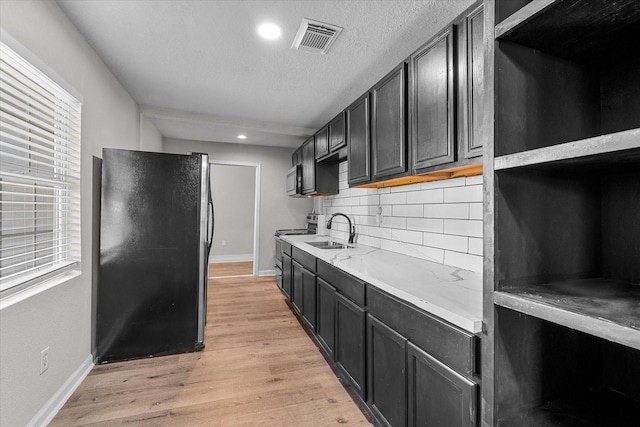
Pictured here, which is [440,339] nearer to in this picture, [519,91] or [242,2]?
[519,91]

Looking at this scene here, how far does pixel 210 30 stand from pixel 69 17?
0.91 meters

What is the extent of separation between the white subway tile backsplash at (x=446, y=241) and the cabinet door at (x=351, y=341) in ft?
2.59

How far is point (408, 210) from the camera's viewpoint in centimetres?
254

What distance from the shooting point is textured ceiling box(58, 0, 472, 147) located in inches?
74.2

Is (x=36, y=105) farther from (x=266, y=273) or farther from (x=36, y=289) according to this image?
(x=266, y=273)

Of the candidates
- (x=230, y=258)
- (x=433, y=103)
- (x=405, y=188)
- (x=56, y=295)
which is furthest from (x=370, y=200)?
(x=230, y=258)

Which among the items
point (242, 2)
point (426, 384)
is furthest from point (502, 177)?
point (242, 2)

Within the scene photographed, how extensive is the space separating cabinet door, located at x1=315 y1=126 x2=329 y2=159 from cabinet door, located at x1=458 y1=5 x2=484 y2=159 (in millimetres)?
1930

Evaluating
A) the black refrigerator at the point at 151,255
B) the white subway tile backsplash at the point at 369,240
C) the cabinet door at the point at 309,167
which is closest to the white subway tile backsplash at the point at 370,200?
the white subway tile backsplash at the point at 369,240

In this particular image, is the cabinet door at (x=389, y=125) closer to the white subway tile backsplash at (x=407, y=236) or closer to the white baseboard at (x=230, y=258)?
the white subway tile backsplash at (x=407, y=236)

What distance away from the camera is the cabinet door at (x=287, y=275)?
12.2ft

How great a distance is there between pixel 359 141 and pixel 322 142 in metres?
1.03

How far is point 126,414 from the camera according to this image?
1831 mm

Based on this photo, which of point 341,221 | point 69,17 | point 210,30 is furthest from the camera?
point 341,221
